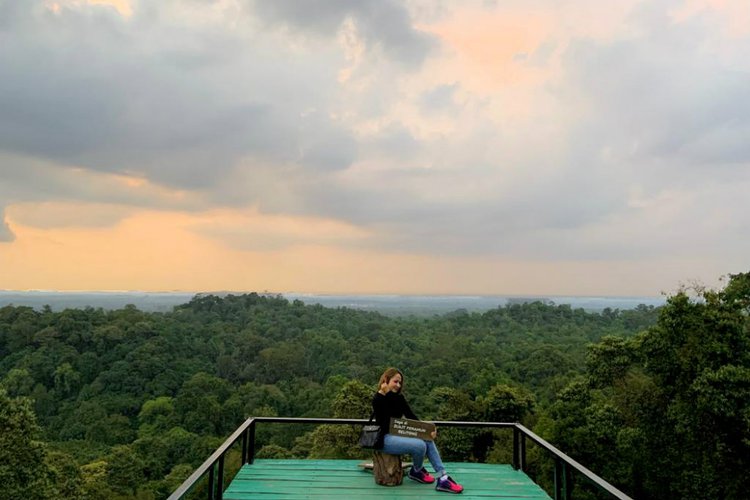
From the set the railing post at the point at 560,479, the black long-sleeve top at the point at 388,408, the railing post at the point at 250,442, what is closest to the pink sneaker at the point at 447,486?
the black long-sleeve top at the point at 388,408

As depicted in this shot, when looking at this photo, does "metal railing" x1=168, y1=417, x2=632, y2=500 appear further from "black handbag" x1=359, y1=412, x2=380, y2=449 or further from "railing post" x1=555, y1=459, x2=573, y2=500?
"black handbag" x1=359, y1=412, x2=380, y2=449

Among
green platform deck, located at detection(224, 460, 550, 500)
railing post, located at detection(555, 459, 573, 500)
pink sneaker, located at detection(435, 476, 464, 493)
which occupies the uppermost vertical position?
railing post, located at detection(555, 459, 573, 500)

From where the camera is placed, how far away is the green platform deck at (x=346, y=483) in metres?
4.37

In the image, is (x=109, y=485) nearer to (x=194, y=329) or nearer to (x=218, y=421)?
(x=218, y=421)

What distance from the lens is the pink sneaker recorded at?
4414 mm

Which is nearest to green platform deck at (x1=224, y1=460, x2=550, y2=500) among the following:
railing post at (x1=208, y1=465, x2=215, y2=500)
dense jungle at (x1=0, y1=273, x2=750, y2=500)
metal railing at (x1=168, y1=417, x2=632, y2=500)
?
metal railing at (x1=168, y1=417, x2=632, y2=500)

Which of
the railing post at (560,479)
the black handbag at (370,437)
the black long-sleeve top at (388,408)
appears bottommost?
the railing post at (560,479)

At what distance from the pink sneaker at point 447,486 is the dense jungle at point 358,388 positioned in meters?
13.9

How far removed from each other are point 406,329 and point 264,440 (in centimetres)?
4146

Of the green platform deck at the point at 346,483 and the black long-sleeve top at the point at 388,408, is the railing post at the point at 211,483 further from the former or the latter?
the black long-sleeve top at the point at 388,408

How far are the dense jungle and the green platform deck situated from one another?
522 inches

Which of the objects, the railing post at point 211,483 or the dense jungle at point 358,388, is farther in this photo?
the dense jungle at point 358,388

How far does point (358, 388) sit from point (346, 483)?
24888mm

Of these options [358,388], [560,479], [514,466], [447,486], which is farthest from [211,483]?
[358,388]
